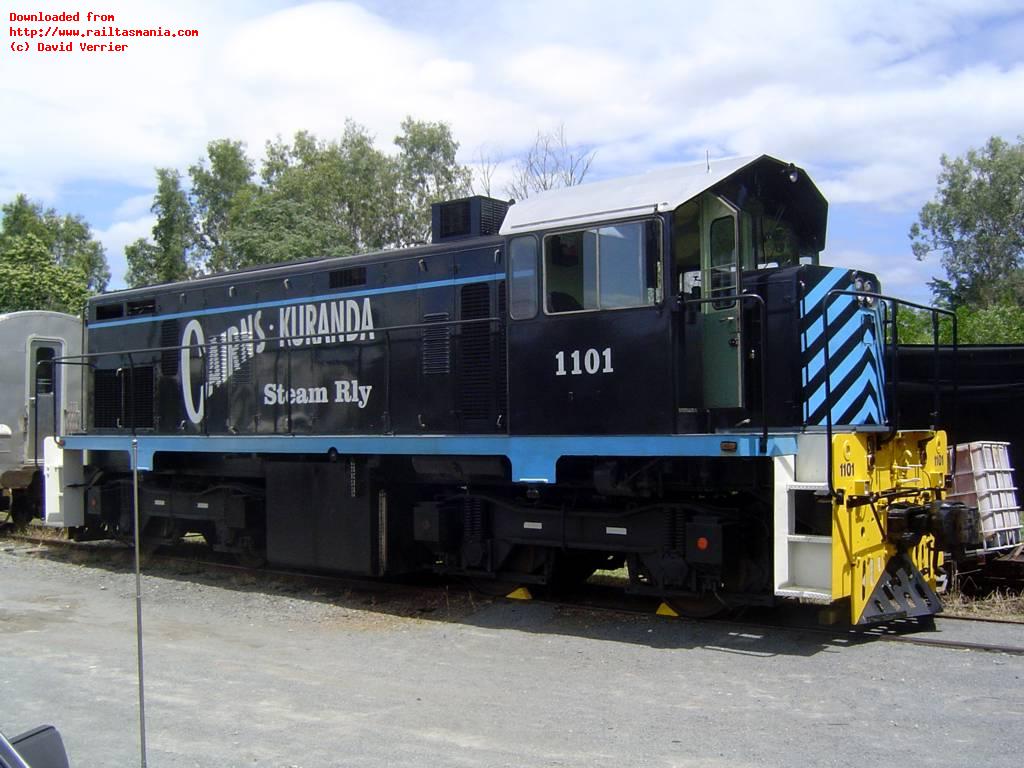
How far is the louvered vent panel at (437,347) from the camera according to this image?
362 inches

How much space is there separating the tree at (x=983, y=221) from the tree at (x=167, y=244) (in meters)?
43.7

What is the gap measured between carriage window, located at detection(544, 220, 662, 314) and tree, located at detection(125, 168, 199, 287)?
4806 centimetres

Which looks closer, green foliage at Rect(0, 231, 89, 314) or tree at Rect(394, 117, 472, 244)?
green foliage at Rect(0, 231, 89, 314)

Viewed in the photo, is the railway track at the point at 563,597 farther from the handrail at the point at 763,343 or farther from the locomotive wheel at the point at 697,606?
the handrail at the point at 763,343

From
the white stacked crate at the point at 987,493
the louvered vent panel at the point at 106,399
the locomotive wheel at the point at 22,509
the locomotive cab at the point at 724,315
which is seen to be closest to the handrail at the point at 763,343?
the locomotive cab at the point at 724,315

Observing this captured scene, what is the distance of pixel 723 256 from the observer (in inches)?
313

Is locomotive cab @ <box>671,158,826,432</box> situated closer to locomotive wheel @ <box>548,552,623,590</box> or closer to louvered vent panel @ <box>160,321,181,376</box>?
locomotive wheel @ <box>548,552,623,590</box>

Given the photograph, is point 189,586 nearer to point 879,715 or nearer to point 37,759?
point 879,715

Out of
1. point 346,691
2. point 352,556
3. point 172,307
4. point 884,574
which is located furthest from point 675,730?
point 172,307

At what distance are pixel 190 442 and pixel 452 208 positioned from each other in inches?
169

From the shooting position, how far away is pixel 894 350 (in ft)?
24.6

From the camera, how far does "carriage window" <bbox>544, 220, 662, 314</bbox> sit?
752 centimetres

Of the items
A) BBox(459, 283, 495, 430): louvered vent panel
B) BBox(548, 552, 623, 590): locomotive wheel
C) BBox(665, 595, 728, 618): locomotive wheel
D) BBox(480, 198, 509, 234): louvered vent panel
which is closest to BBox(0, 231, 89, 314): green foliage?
BBox(480, 198, 509, 234): louvered vent panel

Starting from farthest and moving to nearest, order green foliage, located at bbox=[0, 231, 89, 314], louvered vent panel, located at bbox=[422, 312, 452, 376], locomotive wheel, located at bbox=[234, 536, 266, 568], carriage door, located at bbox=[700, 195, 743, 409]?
green foliage, located at bbox=[0, 231, 89, 314]
locomotive wheel, located at bbox=[234, 536, 266, 568]
louvered vent panel, located at bbox=[422, 312, 452, 376]
carriage door, located at bbox=[700, 195, 743, 409]
